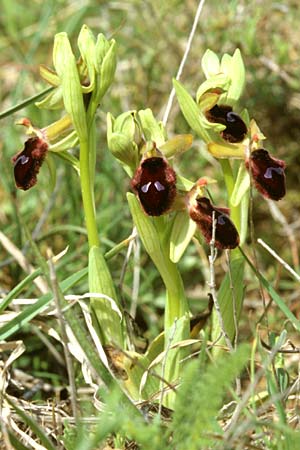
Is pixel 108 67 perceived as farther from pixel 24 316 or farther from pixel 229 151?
pixel 24 316

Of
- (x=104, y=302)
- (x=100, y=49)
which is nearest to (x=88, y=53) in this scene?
(x=100, y=49)

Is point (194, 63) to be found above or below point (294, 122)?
above

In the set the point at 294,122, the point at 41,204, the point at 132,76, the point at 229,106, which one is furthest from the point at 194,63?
the point at 229,106

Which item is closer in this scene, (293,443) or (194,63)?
(293,443)

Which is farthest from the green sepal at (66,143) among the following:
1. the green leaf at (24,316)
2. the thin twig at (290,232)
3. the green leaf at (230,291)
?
the thin twig at (290,232)

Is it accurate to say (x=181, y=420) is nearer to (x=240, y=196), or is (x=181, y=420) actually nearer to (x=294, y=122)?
(x=240, y=196)

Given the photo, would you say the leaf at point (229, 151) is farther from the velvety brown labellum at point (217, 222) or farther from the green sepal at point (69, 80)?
the green sepal at point (69, 80)

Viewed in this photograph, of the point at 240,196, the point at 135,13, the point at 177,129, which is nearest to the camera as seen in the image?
the point at 240,196
